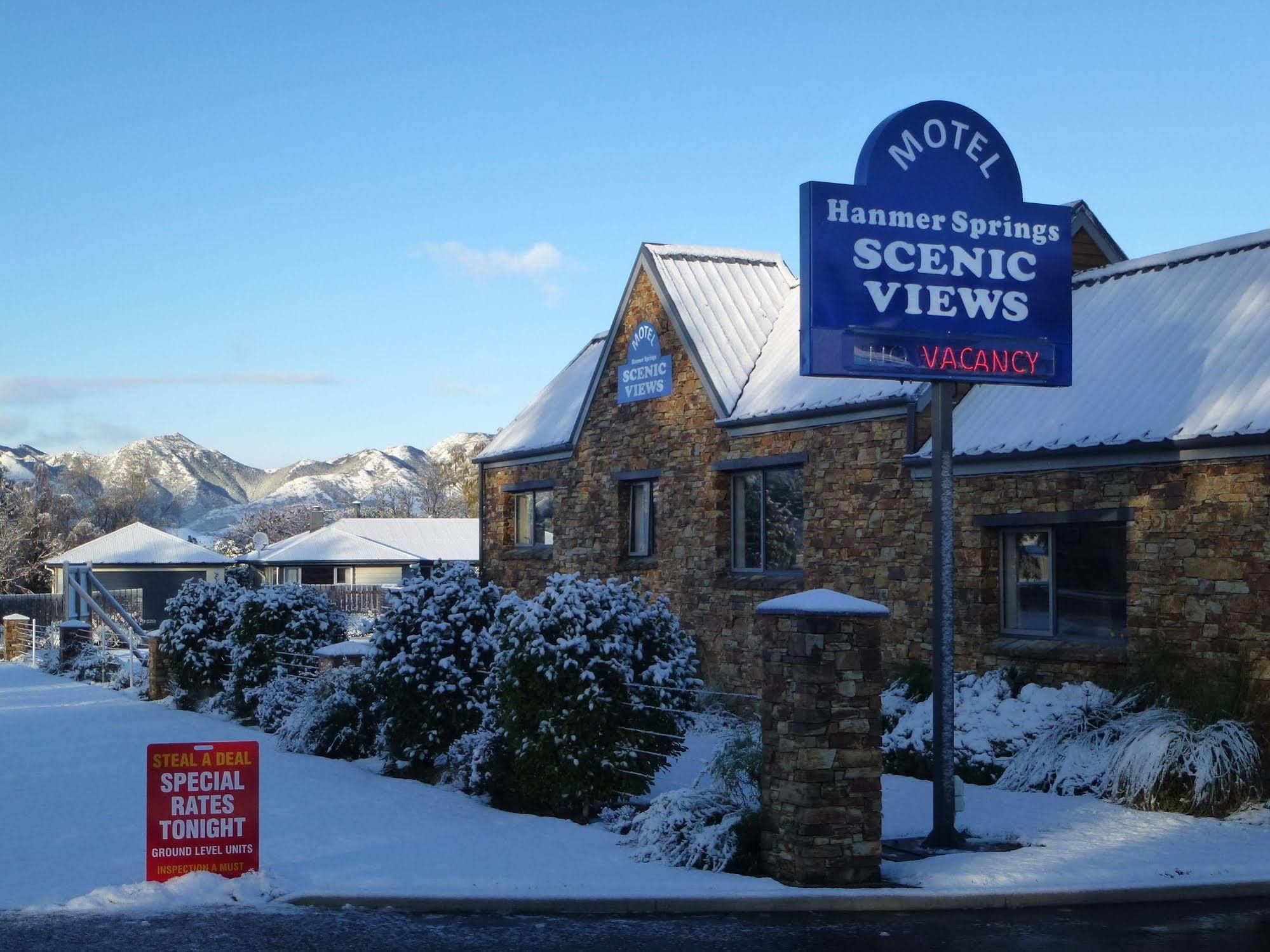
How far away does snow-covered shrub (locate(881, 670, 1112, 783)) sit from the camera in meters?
14.5

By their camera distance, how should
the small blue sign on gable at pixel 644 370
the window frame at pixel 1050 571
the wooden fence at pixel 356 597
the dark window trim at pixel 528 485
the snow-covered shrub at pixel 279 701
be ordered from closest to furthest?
the window frame at pixel 1050 571 < the snow-covered shrub at pixel 279 701 < the small blue sign on gable at pixel 644 370 < the dark window trim at pixel 528 485 < the wooden fence at pixel 356 597

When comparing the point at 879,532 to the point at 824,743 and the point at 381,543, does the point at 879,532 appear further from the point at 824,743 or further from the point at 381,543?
the point at 381,543

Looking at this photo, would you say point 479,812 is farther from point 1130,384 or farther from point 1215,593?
point 1130,384

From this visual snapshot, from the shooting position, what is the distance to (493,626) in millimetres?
15539

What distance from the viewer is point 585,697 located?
13047mm

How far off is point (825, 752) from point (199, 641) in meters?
17.3

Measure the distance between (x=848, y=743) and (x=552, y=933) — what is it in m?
2.64

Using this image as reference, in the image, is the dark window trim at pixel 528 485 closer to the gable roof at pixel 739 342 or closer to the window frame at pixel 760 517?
the gable roof at pixel 739 342

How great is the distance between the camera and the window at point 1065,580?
15484mm

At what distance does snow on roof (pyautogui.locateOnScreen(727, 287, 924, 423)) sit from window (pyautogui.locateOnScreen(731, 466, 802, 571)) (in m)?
0.97

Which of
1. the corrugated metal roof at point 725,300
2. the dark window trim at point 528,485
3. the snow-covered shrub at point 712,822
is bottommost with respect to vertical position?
the snow-covered shrub at point 712,822

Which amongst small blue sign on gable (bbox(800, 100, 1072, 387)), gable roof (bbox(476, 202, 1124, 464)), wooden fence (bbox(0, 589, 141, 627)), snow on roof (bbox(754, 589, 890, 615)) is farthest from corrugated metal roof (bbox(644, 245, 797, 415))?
wooden fence (bbox(0, 589, 141, 627))

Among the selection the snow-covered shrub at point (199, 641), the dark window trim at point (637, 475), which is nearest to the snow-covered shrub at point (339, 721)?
the snow-covered shrub at point (199, 641)

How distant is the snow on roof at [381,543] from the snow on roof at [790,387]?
26.7m
